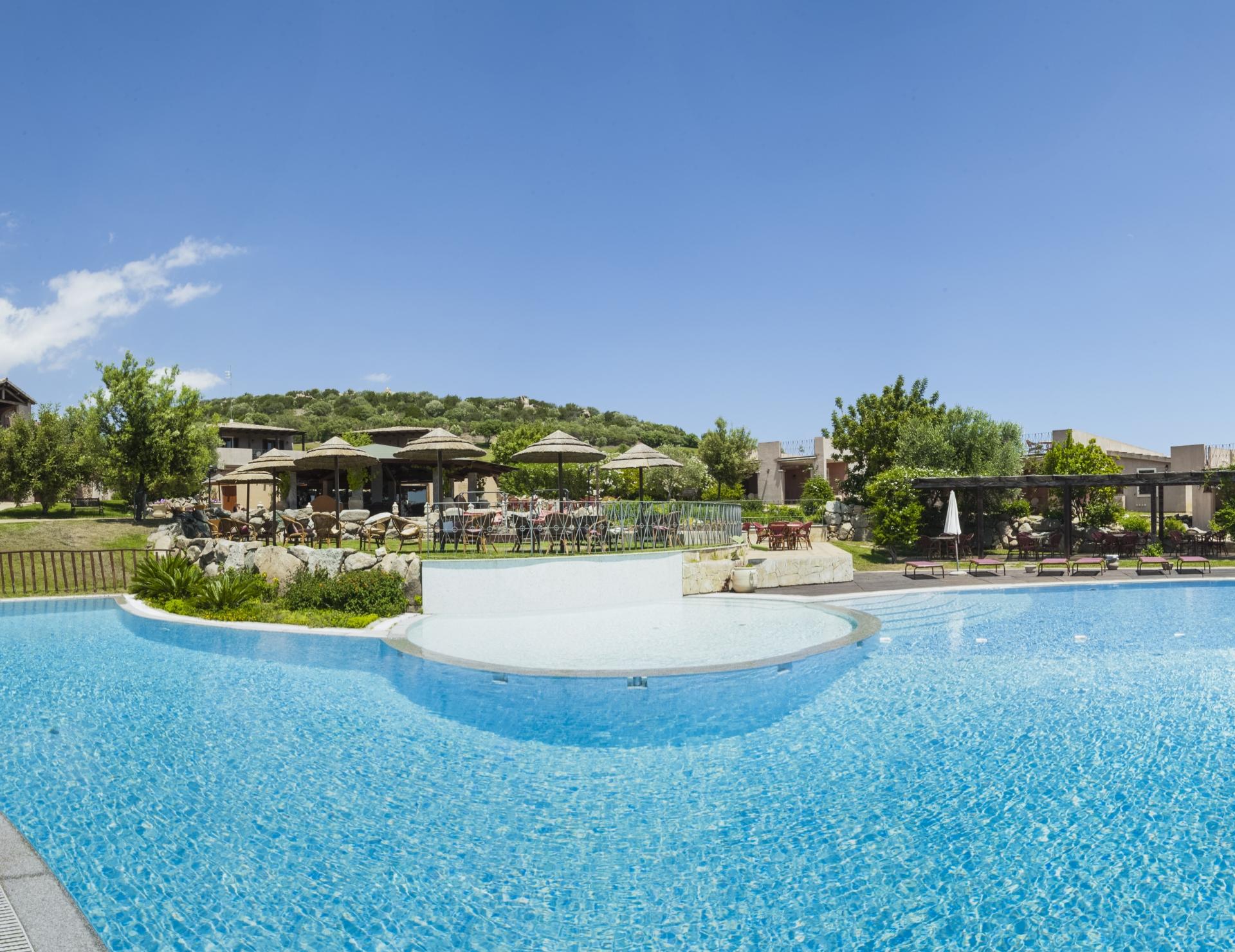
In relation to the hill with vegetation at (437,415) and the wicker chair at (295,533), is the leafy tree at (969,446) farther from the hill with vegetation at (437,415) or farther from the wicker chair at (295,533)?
the hill with vegetation at (437,415)

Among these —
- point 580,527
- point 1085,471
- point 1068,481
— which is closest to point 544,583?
point 580,527

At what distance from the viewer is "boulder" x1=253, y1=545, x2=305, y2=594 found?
1373 centimetres

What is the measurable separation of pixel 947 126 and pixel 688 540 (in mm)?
11213

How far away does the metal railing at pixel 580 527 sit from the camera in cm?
1512

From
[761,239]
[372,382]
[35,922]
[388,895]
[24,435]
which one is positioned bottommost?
[388,895]

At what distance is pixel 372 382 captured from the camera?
79.5 metres

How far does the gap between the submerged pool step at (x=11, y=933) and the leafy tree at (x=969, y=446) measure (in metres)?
26.8

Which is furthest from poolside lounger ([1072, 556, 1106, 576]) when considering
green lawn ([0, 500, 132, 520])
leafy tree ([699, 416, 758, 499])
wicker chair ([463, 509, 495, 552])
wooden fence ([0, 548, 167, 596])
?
green lawn ([0, 500, 132, 520])

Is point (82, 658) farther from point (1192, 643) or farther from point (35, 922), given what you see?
point (1192, 643)

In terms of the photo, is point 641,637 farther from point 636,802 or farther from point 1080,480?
point 1080,480

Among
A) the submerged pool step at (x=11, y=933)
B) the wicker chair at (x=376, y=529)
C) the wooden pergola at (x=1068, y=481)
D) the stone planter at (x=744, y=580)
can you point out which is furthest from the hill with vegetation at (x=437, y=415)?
the submerged pool step at (x=11, y=933)

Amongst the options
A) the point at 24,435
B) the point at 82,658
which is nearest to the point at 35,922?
the point at 82,658

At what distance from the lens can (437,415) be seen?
71625 millimetres

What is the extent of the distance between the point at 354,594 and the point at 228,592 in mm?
2527
